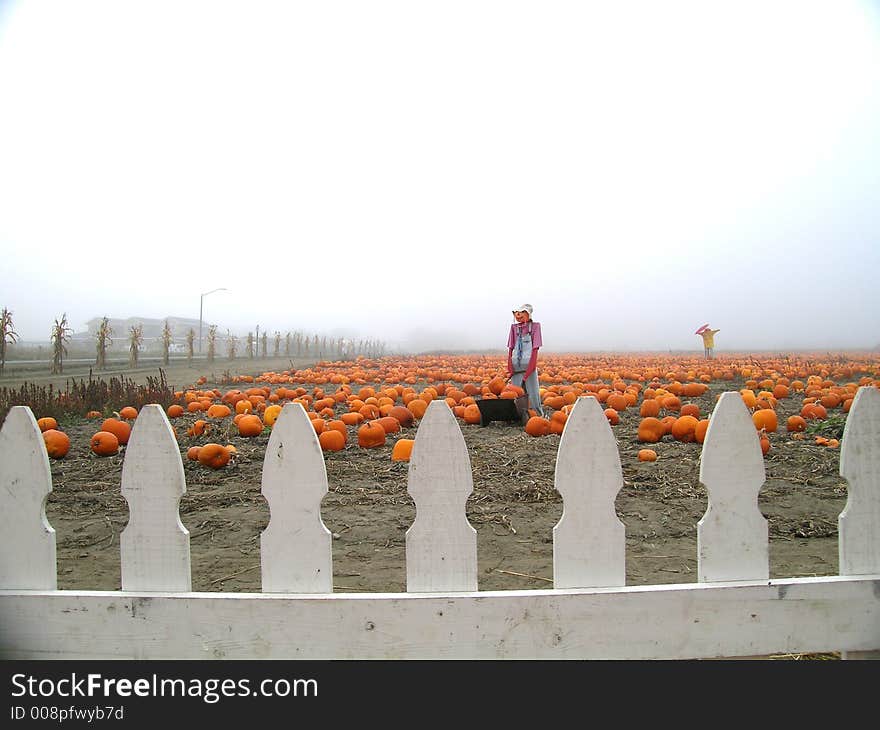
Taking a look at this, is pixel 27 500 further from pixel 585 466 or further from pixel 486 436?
pixel 486 436

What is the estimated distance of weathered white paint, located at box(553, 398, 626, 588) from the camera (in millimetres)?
Result: 1657

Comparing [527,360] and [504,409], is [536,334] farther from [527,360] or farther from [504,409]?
[504,409]

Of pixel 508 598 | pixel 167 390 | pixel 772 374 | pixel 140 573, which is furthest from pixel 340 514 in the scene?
pixel 772 374

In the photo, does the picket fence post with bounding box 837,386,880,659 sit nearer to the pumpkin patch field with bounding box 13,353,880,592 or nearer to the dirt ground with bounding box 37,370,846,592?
the pumpkin patch field with bounding box 13,353,880,592

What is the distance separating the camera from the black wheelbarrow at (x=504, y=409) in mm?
6562

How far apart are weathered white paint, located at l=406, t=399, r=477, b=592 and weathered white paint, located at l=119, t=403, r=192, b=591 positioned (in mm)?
758

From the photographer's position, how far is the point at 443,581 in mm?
1655

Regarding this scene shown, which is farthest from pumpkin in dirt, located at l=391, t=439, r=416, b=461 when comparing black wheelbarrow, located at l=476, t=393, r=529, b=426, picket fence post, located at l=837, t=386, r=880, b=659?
picket fence post, located at l=837, t=386, r=880, b=659

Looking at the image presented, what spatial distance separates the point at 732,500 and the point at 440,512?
963 millimetres

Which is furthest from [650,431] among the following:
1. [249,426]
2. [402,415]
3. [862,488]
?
[249,426]

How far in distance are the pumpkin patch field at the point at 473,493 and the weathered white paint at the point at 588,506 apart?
34.3 inches

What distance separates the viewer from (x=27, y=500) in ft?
5.62

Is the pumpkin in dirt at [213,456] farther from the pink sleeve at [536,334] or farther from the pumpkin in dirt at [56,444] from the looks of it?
the pink sleeve at [536,334]

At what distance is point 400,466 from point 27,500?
316 centimetres
